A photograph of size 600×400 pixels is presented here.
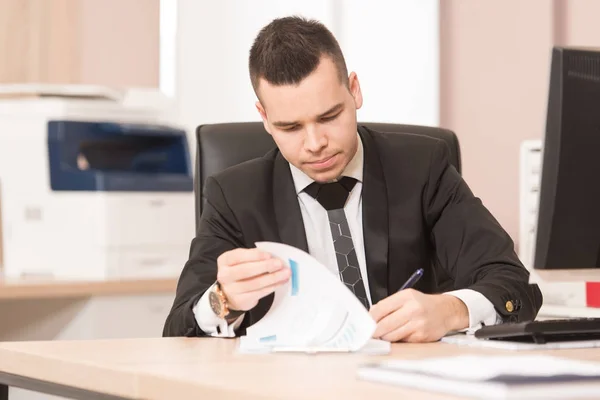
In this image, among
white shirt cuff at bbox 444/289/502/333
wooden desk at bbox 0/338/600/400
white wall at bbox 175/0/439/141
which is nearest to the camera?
wooden desk at bbox 0/338/600/400

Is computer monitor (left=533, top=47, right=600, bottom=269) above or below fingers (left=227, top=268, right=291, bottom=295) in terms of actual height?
above

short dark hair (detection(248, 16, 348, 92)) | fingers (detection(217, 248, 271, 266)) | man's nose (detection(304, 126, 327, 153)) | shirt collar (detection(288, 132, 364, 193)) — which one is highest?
short dark hair (detection(248, 16, 348, 92))

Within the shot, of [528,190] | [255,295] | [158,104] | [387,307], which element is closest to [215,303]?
[255,295]

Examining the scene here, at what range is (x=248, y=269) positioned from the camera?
1365mm

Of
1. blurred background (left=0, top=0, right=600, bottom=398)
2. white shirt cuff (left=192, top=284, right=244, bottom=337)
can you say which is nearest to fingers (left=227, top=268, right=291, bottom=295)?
white shirt cuff (left=192, top=284, right=244, bottom=337)

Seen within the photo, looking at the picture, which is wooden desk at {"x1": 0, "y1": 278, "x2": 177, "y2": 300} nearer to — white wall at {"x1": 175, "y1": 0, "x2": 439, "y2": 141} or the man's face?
white wall at {"x1": 175, "y1": 0, "x2": 439, "y2": 141}

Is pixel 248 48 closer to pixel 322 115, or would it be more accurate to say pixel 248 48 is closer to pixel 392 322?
pixel 322 115

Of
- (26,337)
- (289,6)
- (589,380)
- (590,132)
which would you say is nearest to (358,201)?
(590,132)

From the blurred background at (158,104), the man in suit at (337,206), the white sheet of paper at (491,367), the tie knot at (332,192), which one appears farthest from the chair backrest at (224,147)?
the white sheet of paper at (491,367)

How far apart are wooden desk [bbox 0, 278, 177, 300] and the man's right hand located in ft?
4.33

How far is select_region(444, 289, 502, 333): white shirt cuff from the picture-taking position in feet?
5.11

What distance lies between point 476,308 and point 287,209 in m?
0.42

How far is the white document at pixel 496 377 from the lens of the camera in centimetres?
90

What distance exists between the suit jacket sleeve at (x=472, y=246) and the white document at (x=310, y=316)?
0.36 meters
